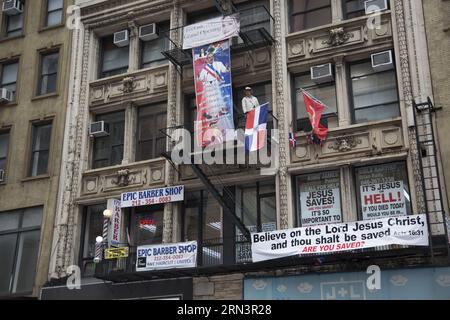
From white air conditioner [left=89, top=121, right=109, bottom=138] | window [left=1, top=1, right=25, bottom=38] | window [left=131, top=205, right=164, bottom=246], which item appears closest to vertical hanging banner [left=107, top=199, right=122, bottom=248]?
window [left=131, top=205, right=164, bottom=246]

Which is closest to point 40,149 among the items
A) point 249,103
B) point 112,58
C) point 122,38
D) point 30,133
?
point 30,133

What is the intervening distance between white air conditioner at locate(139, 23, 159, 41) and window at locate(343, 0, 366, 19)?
7468mm

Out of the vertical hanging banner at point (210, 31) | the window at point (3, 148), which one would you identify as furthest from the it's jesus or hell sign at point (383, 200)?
the window at point (3, 148)

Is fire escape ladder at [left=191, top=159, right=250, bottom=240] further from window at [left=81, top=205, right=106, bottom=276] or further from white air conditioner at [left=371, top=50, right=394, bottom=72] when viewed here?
white air conditioner at [left=371, top=50, right=394, bottom=72]

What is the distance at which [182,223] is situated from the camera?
2047cm

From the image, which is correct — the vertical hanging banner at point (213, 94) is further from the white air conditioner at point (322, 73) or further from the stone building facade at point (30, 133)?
the stone building facade at point (30, 133)

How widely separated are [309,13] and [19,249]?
45.6ft

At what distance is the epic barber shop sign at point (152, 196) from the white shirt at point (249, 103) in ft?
11.3

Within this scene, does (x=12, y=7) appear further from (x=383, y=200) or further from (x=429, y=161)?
(x=429, y=161)

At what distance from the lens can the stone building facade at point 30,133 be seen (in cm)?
2253

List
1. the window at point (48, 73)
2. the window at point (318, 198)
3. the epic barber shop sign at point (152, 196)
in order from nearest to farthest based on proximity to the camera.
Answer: the window at point (318, 198)
the epic barber shop sign at point (152, 196)
the window at point (48, 73)
